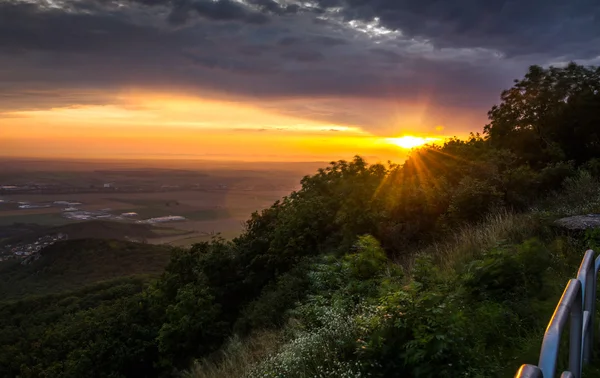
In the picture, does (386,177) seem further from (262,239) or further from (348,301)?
(348,301)

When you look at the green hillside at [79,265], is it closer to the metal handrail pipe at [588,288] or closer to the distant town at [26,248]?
the distant town at [26,248]

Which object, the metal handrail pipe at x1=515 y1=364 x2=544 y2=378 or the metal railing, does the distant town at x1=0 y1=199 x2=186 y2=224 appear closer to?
the metal railing

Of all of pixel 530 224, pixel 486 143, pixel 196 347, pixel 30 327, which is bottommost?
pixel 30 327

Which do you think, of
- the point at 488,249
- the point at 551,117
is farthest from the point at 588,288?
the point at 551,117

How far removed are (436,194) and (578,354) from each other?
11457 mm

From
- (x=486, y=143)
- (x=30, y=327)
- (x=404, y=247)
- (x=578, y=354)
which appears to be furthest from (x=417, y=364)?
(x=30, y=327)

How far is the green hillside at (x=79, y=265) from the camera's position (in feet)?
241

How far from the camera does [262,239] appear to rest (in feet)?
63.9

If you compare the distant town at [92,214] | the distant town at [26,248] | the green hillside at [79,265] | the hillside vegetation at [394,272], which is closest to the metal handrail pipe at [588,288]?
the hillside vegetation at [394,272]

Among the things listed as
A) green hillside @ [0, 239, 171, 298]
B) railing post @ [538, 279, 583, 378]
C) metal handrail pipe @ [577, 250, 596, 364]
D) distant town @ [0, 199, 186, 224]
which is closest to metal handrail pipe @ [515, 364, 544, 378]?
railing post @ [538, 279, 583, 378]

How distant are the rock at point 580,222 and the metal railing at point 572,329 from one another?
5.40m

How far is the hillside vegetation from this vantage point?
5.10 metres

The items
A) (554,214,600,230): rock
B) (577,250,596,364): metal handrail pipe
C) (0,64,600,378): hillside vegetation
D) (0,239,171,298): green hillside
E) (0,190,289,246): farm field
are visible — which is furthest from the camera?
(0,190,289,246): farm field

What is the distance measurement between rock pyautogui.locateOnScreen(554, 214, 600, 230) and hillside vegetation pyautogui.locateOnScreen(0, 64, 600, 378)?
26cm
